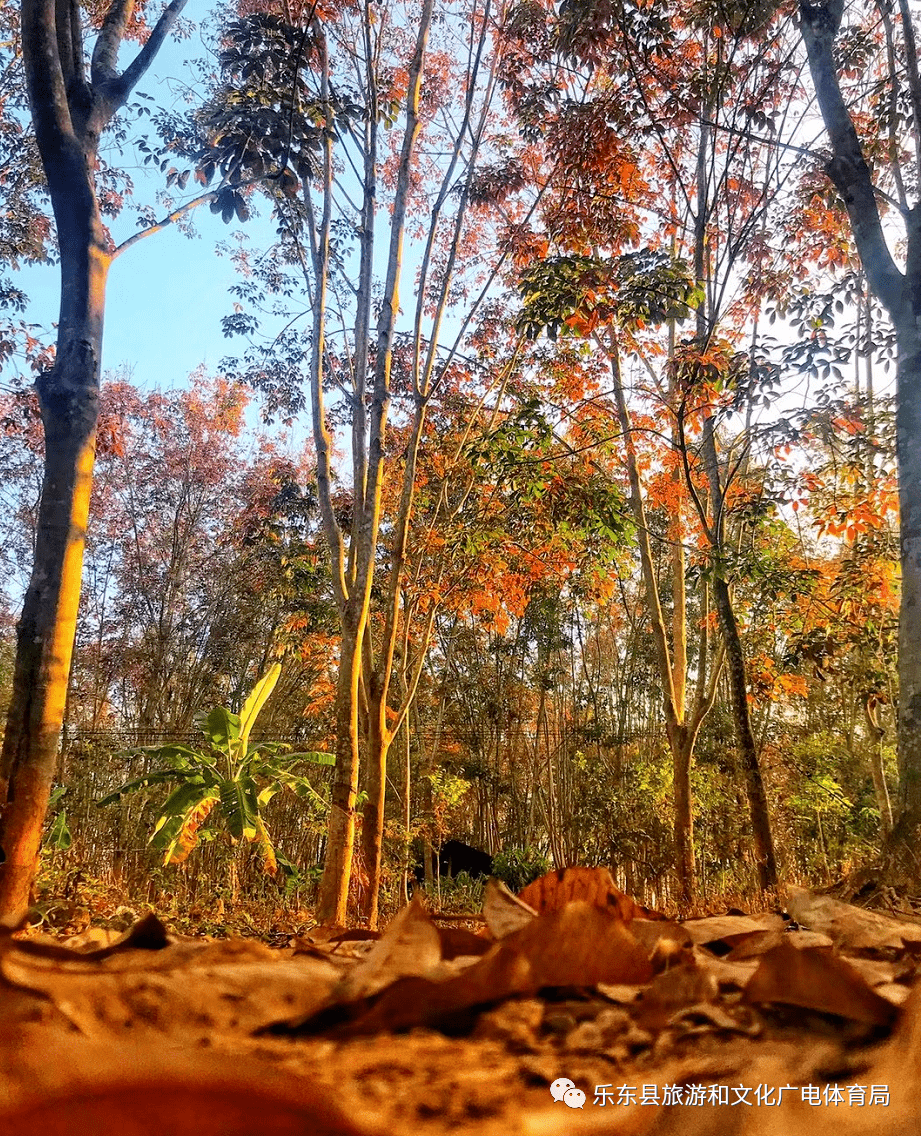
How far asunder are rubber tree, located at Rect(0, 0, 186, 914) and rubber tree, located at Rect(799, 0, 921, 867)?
221 cm

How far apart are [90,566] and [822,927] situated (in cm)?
1113

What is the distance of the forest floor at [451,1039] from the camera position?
147 millimetres

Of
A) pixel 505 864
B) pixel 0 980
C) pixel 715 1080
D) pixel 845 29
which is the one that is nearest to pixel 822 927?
pixel 715 1080

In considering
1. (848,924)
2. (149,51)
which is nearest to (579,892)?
(848,924)

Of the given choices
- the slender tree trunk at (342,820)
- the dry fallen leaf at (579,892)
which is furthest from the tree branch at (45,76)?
the dry fallen leaf at (579,892)

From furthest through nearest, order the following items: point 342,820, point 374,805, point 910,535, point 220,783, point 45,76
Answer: point 220,783, point 374,805, point 342,820, point 910,535, point 45,76

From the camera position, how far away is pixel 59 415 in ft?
7.10

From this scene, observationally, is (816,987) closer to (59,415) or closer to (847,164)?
(59,415)

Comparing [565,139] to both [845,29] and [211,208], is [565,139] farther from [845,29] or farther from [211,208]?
[211,208]

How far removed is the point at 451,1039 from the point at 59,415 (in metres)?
2.40

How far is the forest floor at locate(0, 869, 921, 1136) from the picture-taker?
5.8 inches

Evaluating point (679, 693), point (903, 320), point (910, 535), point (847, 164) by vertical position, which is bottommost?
point (679, 693)

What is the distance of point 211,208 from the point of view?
113 inches

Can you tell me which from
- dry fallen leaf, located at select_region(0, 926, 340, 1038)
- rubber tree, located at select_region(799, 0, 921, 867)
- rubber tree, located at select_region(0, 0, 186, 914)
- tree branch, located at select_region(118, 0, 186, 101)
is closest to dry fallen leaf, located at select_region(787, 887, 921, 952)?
dry fallen leaf, located at select_region(0, 926, 340, 1038)
